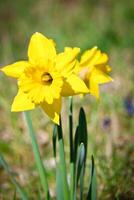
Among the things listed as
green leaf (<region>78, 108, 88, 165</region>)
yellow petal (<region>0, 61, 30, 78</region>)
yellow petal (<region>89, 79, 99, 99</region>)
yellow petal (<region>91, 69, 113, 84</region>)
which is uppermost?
yellow petal (<region>0, 61, 30, 78</region>)

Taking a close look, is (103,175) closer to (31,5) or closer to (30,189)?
(30,189)

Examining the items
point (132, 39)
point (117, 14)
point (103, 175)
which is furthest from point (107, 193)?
point (117, 14)

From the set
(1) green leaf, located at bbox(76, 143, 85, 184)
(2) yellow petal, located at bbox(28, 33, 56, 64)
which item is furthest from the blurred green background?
(2) yellow petal, located at bbox(28, 33, 56, 64)

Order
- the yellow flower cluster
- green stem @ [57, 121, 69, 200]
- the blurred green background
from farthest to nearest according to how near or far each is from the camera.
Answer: the blurred green background < green stem @ [57, 121, 69, 200] < the yellow flower cluster

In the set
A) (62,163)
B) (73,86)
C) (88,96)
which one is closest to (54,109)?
(73,86)

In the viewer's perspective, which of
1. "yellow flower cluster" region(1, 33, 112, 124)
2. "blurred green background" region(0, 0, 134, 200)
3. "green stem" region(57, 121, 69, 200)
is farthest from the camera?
"blurred green background" region(0, 0, 134, 200)

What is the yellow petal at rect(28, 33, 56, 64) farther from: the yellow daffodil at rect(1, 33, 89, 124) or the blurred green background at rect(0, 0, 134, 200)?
the blurred green background at rect(0, 0, 134, 200)

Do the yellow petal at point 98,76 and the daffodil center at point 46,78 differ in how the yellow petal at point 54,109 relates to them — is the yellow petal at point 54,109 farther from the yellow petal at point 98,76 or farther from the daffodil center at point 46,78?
the yellow petal at point 98,76
